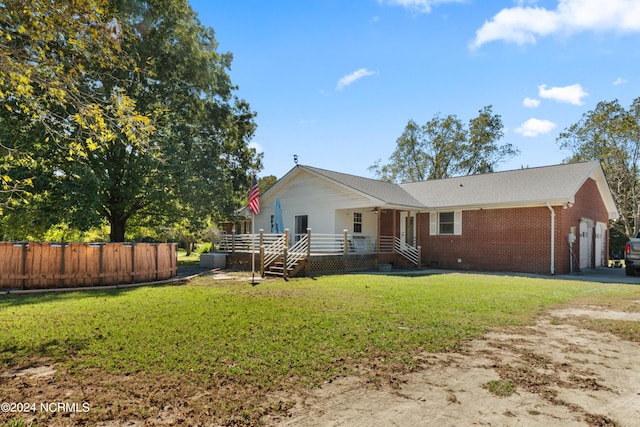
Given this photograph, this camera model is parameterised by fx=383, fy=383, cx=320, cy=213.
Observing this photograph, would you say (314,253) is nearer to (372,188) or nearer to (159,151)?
(372,188)

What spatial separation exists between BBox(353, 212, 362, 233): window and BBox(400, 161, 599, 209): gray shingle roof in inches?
141

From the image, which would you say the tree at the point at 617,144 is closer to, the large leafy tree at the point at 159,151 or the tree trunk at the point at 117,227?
the large leafy tree at the point at 159,151

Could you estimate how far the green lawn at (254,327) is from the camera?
4.33 m

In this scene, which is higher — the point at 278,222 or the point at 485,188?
the point at 485,188

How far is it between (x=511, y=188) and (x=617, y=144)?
16.2m

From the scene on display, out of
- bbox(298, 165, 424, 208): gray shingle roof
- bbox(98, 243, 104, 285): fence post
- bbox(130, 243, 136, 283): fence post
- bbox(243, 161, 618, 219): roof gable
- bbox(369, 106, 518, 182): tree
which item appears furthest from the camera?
bbox(369, 106, 518, 182): tree

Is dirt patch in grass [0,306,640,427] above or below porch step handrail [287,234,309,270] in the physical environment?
below

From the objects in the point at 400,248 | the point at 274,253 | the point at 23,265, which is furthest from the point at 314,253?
the point at 23,265

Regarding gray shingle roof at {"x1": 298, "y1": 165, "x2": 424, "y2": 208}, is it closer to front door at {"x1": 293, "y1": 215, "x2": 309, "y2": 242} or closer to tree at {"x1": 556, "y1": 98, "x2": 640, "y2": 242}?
front door at {"x1": 293, "y1": 215, "x2": 309, "y2": 242}

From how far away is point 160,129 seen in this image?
59.4ft

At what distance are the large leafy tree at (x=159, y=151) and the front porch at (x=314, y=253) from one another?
3.57 meters

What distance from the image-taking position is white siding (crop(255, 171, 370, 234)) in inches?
756

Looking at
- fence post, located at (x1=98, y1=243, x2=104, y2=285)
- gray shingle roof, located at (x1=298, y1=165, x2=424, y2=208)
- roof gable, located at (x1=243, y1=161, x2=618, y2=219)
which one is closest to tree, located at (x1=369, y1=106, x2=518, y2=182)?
roof gable, located at (x1=243, y1=161, x2=618, y2=219)

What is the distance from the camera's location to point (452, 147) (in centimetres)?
4025
